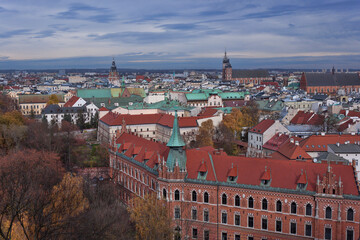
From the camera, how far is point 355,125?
102500mm

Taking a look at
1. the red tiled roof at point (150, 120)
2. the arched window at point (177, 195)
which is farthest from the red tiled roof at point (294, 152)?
the red tiled roof at point (150, 120)

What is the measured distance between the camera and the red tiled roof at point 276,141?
89.6 m

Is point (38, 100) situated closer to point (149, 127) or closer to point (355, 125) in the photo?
point (149, 127)

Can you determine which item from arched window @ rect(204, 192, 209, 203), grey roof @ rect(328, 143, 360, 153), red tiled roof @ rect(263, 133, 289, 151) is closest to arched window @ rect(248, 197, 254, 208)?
arched window @ rect(204, 192, 209, 203)

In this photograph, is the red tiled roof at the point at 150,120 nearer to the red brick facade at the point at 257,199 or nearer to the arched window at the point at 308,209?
the red brick facade at the point at 257,199

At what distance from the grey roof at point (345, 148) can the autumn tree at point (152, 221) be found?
141ft

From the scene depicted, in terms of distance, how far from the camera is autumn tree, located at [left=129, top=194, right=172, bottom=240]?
1869 inches

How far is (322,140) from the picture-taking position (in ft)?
279

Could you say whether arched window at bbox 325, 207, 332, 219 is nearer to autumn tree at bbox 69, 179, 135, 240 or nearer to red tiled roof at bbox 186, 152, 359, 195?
red tiled roof at bbox 186, 152, 359, 195

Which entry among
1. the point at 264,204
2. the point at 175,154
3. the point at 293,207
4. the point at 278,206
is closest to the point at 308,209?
the point at 293,207

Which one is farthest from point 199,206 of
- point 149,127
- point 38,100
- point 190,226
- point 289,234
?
point 38,100

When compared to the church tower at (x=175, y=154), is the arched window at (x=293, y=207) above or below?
below

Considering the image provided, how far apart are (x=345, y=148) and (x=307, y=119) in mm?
34414

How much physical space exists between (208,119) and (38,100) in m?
92.8
